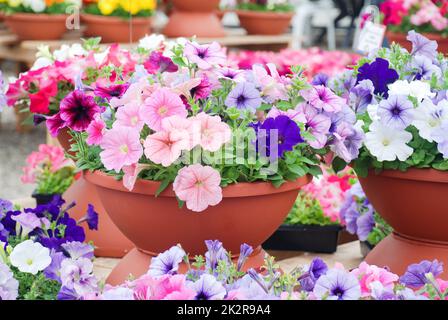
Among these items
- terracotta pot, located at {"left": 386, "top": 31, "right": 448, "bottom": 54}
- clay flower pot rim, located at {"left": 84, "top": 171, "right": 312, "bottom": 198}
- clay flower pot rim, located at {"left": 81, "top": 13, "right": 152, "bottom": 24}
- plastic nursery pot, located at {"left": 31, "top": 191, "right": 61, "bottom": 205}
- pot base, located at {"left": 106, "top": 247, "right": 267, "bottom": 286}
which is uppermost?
terracotta pot, located at {"left": 386, "top": 31, "right": 448, "bottom": 54}

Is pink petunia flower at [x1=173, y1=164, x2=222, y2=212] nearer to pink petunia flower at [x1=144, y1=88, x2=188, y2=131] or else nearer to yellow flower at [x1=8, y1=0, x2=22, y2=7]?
pink petunia flower at [x1=144, y1=88, x2=188, y2=131]

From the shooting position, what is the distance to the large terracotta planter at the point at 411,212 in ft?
4.58

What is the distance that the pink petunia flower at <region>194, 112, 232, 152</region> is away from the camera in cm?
121

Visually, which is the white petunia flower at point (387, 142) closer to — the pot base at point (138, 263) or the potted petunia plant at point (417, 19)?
the pot base at point (138, 263)

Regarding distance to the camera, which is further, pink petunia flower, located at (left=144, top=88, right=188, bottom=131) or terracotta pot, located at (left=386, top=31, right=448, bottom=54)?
terracotta pot, located at (left=386, top=31, right=448, bottom=54)

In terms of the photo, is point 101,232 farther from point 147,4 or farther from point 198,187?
point 147,4

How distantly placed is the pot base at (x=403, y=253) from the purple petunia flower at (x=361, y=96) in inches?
10.1

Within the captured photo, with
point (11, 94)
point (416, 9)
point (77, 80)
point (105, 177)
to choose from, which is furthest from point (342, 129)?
point (416, 9)

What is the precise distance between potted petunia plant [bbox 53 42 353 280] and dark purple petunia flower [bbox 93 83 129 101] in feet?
0.05

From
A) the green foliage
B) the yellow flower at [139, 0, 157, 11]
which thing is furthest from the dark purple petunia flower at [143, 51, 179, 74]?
the yellow flower at [139, 0, 157, 11]

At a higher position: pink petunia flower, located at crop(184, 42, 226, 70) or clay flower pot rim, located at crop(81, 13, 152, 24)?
pink petunia flower, located at crop(184, 42, 226, 70)

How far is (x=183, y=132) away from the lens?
1201mm

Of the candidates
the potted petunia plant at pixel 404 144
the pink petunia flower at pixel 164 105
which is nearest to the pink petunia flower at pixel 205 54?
the pink petunia flower at pixel 164 105

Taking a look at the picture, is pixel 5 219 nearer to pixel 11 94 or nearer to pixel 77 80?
pixel 77 80
